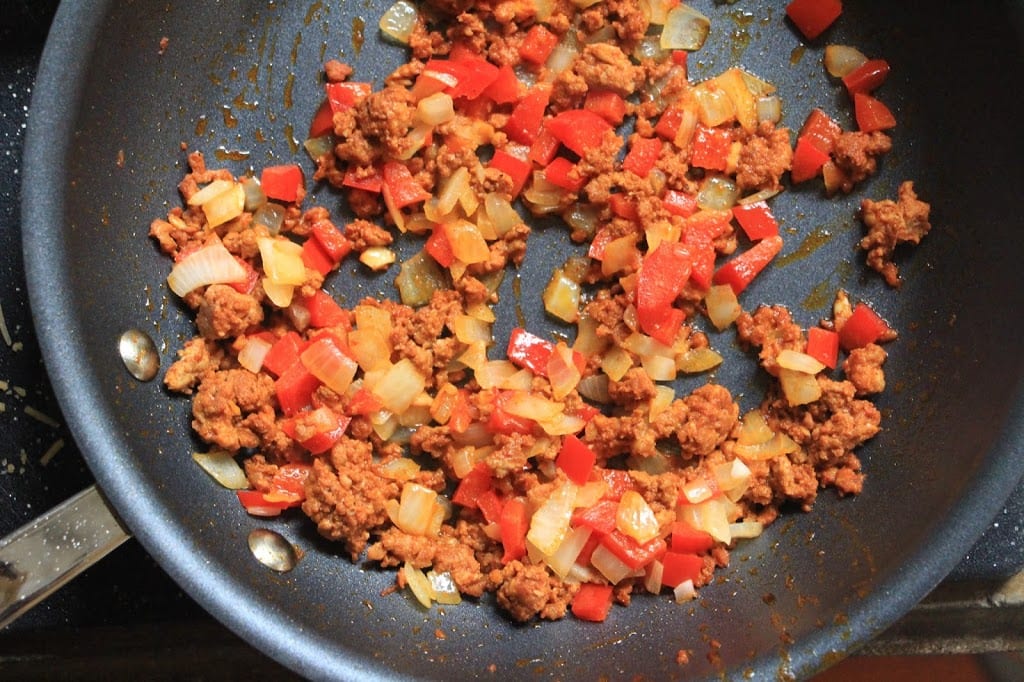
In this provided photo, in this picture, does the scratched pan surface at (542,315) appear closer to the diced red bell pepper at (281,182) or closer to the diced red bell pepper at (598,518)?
the diced red bell pepper at (281,182)

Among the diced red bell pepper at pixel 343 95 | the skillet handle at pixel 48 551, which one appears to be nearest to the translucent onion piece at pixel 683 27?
the diced red bell pepper at pixel 343 95

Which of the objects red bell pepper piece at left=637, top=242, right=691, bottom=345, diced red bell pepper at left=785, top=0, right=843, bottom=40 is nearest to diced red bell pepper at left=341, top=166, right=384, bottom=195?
red bell pepper piece at left=637, top=242, right=691, bottom=345

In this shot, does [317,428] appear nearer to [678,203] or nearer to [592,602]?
[592,602]

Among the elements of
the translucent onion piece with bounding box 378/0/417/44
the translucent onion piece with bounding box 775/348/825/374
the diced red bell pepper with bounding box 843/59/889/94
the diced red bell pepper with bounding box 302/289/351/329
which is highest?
the diced red bell pepper with bounding box 843/59/889/94

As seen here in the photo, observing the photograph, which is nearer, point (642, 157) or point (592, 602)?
point (592, 602)

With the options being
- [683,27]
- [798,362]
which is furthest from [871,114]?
[798,362]

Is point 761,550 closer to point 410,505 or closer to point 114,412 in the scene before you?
point 410,505

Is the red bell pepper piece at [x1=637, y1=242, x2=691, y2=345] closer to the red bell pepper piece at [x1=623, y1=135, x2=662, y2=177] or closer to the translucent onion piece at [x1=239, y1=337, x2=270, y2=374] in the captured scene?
the red bell pepper piece at [x1=623, y1=135, x2=662, y2=177]
